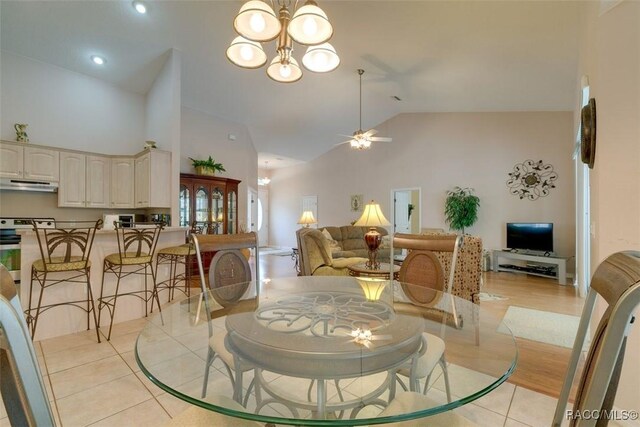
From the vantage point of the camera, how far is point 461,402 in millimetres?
870

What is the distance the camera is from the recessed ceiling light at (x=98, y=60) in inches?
162

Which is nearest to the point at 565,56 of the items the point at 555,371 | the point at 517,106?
the point at 517,106

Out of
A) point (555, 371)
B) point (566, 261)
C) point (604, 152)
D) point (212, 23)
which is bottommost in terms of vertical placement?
point (555, 371)

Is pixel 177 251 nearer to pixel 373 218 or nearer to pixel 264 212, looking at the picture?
pixel 373 218

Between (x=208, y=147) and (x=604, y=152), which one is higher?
(x=208, y=147)

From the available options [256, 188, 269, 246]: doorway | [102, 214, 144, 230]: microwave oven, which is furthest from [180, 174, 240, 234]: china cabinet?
[256, 188, 269, 246]: doorway

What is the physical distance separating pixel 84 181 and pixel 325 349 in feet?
16.2

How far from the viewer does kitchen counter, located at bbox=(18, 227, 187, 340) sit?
2.56m

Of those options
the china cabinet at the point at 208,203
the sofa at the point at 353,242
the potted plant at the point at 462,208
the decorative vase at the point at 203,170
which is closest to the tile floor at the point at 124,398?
the china cabinet at the point at 208,203

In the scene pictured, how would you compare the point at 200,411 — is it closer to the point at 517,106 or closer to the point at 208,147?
the point at 208,147

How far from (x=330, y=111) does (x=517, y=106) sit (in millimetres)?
3673

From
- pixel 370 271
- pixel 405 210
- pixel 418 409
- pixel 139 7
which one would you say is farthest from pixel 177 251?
pixel 405 210

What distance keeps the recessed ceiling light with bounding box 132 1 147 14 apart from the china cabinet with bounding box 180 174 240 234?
2.42 meters

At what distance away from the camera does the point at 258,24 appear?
1.83 metres
